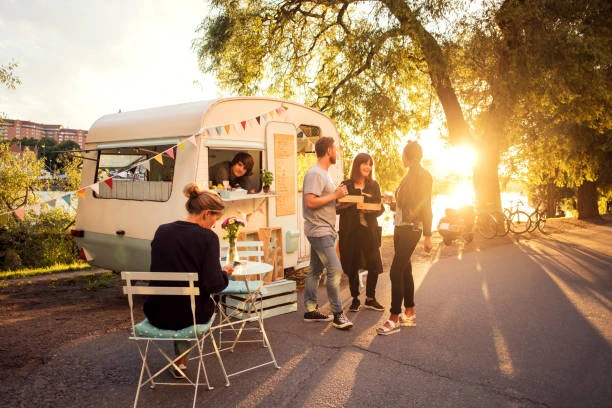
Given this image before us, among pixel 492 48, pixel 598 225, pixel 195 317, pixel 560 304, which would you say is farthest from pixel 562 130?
pixel 195 317

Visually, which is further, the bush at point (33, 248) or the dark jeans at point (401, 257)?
the bush at point (33, 248)

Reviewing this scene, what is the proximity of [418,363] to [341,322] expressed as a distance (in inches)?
46.4

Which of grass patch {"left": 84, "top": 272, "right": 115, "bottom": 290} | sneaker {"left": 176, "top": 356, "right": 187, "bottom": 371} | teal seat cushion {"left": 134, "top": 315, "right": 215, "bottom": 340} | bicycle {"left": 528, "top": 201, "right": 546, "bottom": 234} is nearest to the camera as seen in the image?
teal seat cushion {"left": 134, "top": 315, "right": 215, "bottom": 340}

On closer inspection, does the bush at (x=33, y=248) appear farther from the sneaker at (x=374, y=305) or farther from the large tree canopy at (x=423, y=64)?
the sneaker at (x=374, y=305)

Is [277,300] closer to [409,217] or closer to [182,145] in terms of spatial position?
[409,217]

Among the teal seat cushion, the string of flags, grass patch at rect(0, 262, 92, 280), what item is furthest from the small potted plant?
grass patch at rect(0, 262, 92, 280)

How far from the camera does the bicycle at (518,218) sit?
15.1 m

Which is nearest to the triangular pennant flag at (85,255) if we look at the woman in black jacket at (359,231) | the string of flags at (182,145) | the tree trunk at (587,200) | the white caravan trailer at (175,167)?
the white caravan trailer at (175,167)

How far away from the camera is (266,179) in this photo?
726 cm

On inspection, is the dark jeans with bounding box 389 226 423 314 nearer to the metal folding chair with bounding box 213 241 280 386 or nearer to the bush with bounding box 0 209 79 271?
the metal folding chair with bounding box 213 241 280 386

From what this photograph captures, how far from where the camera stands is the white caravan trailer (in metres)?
6.43

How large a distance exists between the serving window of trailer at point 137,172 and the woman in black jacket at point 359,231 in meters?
2.33

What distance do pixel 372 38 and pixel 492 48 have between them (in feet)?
10.1

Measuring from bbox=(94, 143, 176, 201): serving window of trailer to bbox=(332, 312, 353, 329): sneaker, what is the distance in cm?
270
